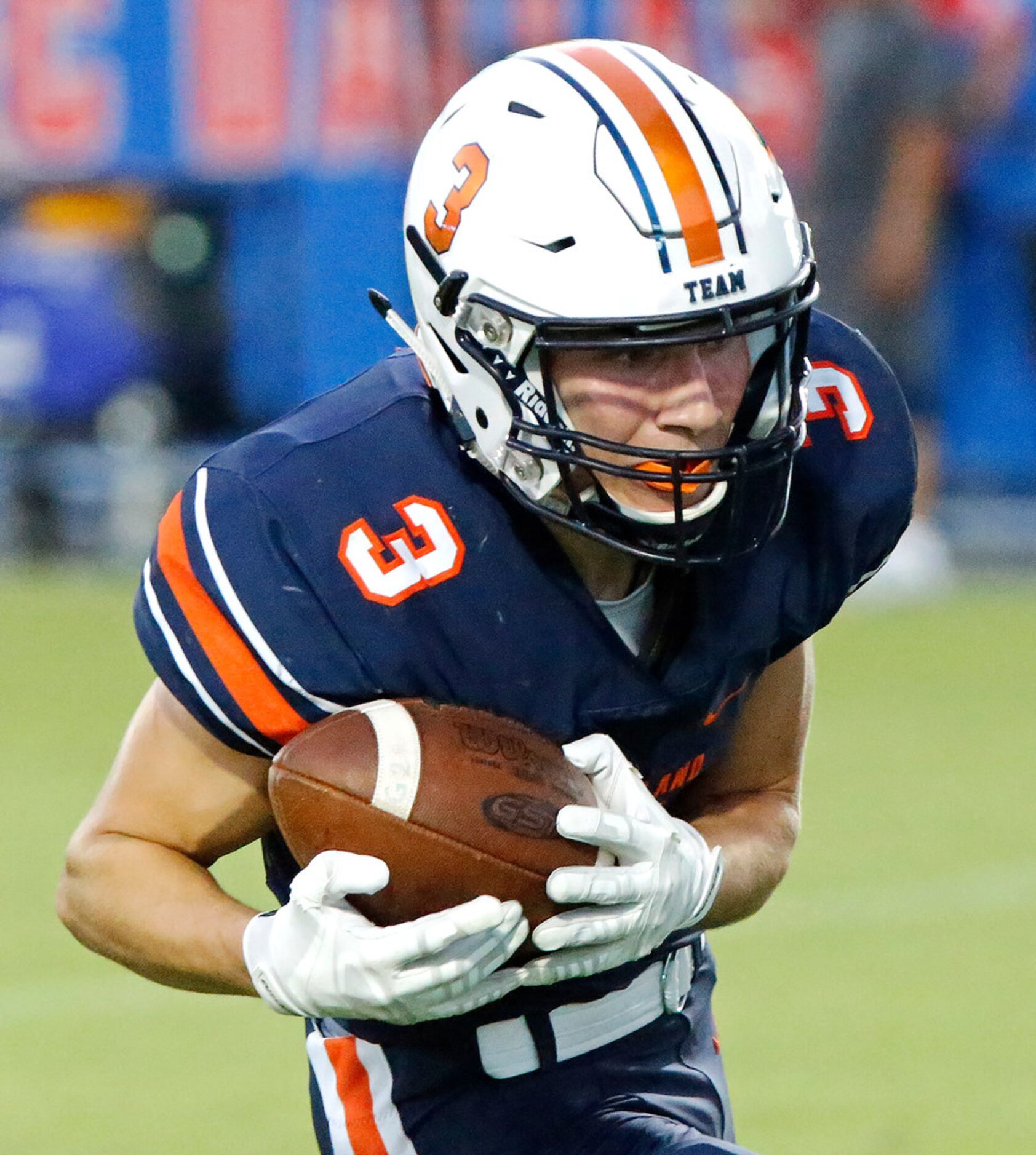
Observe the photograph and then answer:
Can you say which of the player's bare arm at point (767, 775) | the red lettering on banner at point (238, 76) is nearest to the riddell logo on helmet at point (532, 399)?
the player's bare arm at point (767, 775)

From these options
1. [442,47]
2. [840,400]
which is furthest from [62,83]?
[840,400]

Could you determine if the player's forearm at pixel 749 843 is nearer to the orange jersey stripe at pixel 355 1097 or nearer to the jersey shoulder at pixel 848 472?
the jersey shoulder at pixel 848 472

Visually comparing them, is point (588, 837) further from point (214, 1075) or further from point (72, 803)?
point (72, 803)

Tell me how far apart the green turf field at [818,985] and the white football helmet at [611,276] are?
1091mm

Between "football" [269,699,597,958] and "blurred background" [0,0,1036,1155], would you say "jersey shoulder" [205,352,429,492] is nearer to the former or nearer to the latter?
"football" [269,699,597,958]

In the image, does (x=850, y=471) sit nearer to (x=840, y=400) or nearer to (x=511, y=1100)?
(x=840, y=400)

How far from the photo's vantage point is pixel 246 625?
5.99 ft

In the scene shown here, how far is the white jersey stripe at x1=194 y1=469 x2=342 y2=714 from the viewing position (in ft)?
5.98

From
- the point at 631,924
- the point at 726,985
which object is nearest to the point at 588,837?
the point at 631,924

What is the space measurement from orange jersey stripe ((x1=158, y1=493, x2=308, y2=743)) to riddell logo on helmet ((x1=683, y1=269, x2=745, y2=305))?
47 centimetres

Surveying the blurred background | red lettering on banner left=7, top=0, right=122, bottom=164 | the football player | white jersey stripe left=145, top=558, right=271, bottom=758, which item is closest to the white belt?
the football player

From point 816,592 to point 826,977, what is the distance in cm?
137

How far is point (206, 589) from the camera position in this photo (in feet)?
6.05

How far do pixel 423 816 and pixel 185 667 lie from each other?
249 mm
